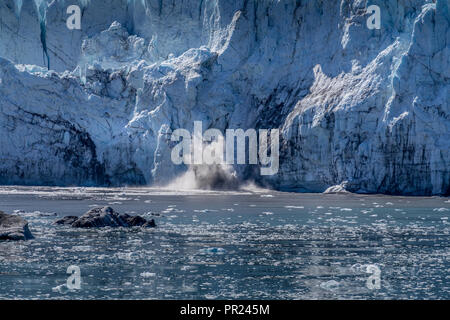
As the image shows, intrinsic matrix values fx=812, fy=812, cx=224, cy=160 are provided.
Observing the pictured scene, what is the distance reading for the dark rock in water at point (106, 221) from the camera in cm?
2008

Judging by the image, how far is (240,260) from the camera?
14508 millimetres

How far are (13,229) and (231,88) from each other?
30362mm

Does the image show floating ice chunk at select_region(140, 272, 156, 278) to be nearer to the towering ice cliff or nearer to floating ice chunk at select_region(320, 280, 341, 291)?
floating ice chunk at select_region(320, 280, 341, 291)

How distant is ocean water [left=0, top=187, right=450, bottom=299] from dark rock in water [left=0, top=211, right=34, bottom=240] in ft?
1.38

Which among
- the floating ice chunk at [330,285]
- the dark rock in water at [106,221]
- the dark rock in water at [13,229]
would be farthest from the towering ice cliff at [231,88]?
the floating ice chunk at [330,285]

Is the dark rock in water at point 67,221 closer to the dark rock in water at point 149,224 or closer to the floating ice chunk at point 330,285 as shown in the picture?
the dark rock in water at point 149,224

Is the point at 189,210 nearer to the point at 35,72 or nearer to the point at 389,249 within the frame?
the point at 389,249

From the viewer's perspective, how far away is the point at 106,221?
20234 millimetres

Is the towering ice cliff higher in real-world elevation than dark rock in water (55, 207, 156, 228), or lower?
higher

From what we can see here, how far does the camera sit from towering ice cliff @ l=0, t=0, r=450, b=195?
38.2 metres

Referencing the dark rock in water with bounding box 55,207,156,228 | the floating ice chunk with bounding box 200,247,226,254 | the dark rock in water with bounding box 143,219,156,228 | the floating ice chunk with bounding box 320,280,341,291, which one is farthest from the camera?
the dark rock in water with bounding box 143,219,156,228

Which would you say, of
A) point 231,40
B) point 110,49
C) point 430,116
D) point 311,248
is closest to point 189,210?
point 311,248

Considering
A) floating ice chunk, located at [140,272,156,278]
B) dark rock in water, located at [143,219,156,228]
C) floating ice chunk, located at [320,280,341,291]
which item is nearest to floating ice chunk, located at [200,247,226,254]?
floating ice chunk, located at [140,272,156,278]

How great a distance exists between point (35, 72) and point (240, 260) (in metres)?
35.4
